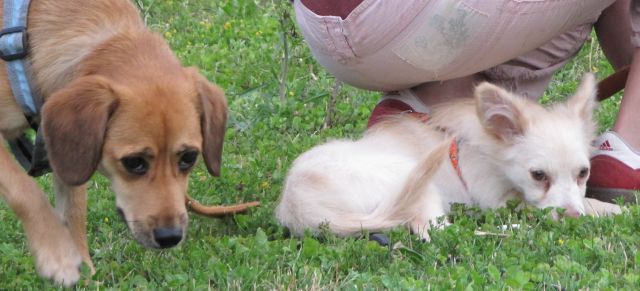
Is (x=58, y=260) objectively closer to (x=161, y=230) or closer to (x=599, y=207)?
(x=161, y=230)

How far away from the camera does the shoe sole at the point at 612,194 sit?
5.10 m

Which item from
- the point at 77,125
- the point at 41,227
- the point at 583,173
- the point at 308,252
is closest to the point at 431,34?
the point at 583,173

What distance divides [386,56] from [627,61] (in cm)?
146

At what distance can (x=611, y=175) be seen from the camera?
5.20 metres

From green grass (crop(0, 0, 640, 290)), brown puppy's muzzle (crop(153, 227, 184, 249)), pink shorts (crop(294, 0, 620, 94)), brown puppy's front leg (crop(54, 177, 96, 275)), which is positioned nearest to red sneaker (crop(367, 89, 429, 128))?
pink shorts (crop(294, 0, 620, 94))

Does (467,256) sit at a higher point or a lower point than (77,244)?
higher

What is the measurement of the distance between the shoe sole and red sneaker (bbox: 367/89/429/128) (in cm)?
84

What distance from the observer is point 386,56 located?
5.11 meters

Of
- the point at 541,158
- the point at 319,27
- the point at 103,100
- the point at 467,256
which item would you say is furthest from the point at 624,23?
the point at 103,100

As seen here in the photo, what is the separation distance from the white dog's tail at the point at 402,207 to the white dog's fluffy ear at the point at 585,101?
3.26 feet

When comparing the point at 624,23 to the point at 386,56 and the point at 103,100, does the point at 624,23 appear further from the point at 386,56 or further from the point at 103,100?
the point at 103,100

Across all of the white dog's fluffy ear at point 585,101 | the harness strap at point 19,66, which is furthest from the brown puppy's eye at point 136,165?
the white dog's fluffy ear at point 585,101

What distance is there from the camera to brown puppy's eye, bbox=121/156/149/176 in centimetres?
419

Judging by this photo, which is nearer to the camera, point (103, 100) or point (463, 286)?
point (463, 286)
